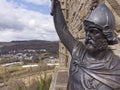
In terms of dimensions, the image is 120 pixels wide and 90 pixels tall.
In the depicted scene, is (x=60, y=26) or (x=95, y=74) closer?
(x=95, y=74)

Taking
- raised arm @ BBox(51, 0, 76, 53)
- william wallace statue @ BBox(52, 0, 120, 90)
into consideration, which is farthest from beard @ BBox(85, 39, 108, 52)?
raised arm @ BBox(51, 0, 76, 53)

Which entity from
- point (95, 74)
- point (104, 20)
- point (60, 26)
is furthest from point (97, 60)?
point (60, 26)

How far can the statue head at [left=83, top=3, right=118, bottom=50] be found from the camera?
1864mm

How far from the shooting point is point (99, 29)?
1.87 m

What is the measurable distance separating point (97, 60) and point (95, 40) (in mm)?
88

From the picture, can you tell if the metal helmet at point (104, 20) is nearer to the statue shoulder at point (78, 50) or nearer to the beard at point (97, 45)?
the beard at point (97, 45)

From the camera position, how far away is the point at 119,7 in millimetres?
3270

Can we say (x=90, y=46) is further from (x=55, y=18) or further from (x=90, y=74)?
(x=55, y=18)

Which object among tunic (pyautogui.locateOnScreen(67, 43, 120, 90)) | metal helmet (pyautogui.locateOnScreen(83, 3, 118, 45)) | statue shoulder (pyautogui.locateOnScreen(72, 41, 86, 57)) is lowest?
tunic (pyautogui.locateOnScreen(67, 43, 120, 90))

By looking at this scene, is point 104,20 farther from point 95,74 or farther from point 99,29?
point 95,74

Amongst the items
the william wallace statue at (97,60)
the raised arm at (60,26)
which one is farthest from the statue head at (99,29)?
the raised arm at (60,26)

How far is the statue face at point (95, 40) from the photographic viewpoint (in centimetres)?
188

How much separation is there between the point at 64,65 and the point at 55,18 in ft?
24.1

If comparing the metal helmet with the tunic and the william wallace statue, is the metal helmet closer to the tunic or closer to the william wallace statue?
the william wallace statue
